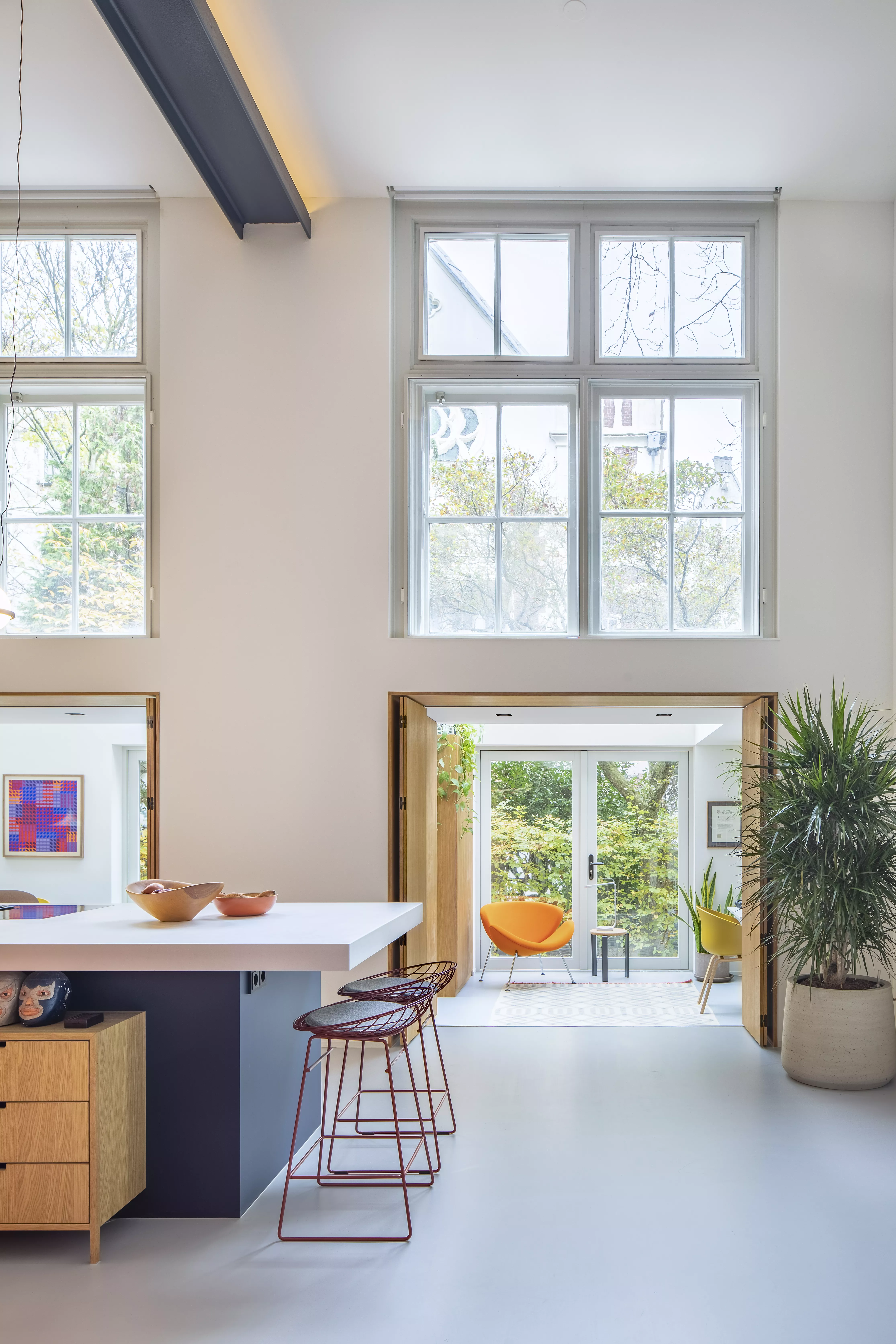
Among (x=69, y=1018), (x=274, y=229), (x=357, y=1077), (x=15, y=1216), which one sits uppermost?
(x=274, y=229)

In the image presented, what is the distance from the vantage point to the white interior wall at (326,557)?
5.43 m

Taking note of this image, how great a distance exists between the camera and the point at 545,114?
489 cm

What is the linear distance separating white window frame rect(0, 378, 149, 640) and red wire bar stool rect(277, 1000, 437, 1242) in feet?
9.50

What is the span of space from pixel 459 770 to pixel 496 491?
2.60 metres

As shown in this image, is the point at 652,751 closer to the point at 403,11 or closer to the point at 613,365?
the point at 613,365

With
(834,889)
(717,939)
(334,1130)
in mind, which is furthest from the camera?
(717,939)

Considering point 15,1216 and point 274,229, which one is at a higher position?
point 274,229

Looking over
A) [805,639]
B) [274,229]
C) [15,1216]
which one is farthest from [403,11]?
[15,1216]

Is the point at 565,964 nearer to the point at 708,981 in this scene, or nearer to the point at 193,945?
the point at 708,981

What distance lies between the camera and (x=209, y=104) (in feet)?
14.6

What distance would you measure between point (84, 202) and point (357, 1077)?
5001mm

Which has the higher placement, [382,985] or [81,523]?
[81,523]

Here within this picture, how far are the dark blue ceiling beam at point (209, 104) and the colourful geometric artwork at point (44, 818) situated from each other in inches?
198

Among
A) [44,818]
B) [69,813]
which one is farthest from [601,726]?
[44,818]
